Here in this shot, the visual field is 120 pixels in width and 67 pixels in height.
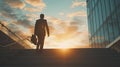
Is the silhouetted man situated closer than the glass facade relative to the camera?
Yes

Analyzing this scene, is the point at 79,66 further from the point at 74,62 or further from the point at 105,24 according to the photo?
the point at 105,24

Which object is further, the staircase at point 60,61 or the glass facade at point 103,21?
the glass facade at point 103,21

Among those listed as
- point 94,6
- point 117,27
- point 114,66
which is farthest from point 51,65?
point 94,6

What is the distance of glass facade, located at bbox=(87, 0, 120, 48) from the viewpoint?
2134cm

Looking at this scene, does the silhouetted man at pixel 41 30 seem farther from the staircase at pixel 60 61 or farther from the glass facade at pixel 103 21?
the glass facade at pixel 103 21

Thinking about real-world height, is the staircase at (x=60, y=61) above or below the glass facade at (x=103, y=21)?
below

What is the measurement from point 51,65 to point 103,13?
1656 cm

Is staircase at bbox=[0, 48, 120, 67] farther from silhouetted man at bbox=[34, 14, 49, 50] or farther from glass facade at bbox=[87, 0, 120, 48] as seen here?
glass facade at bbox=[87, 0, 120, 48]

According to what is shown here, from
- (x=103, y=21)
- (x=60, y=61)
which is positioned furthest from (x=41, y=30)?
(x=103, y=21)

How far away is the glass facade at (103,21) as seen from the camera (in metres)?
21.3

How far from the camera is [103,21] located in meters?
26.5

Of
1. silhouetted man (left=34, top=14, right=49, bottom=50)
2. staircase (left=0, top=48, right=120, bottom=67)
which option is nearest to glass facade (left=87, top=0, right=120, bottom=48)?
silhouetted man (left=34, top=14, right=49, bottom=50)

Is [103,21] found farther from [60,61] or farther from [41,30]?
[60,61]

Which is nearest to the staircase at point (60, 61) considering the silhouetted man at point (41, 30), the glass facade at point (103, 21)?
the silhouetted man at point (41, 30)
